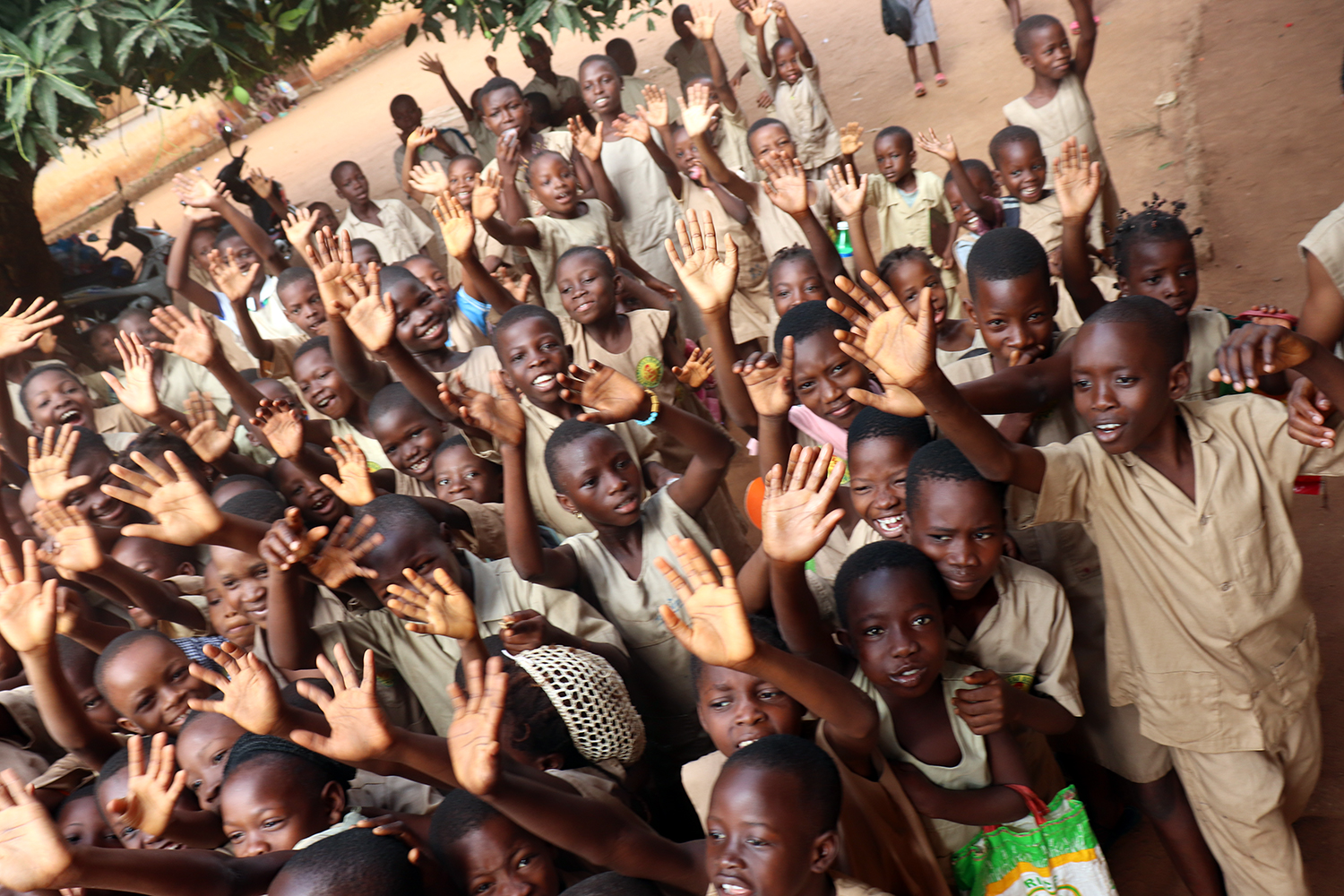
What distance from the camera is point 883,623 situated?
195cm

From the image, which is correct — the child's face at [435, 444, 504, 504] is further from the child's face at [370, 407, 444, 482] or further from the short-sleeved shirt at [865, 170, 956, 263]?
the short-sleeved shirt at [865, 170, 956, 263]

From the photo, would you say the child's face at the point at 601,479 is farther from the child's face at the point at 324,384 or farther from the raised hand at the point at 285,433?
the child's face at the point at 324,384

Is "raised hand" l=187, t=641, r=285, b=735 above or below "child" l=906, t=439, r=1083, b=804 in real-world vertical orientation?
above

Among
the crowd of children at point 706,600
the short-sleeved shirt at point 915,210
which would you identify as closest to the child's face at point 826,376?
the crowd of children at point 706,600

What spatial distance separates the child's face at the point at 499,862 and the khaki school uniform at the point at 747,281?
126 inches

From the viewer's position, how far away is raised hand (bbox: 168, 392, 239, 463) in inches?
137

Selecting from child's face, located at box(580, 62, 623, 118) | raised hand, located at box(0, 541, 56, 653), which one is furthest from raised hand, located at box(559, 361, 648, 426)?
child's face, located at box(580, 62, 623, 118)

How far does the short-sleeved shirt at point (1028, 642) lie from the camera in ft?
6.86

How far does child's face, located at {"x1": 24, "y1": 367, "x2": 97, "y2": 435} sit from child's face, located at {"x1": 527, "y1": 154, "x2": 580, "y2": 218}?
217 centimetres

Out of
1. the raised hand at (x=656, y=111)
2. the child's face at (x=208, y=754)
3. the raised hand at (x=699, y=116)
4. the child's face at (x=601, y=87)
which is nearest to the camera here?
the child's face at (x=208, y=754)

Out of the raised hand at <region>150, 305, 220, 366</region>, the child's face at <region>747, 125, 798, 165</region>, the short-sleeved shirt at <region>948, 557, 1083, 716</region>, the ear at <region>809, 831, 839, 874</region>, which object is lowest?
the short-sleeved shirt at <region>948, 557, 1083, 716</region>

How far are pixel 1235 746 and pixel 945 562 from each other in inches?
28.5

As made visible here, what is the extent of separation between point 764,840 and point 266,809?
3.29 feet

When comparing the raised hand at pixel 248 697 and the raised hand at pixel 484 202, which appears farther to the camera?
the raised hand at pixel 484 202
